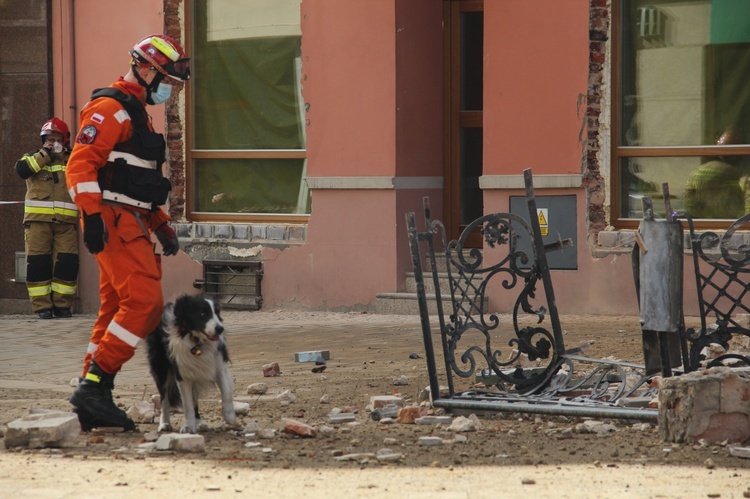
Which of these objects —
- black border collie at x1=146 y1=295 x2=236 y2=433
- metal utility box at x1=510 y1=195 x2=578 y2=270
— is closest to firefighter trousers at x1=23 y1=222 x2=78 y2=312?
metal utility box at x1=510 y1=195 x2=578 y2=270

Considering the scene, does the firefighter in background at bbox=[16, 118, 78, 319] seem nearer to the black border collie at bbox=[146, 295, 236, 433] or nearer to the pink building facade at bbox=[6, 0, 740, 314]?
the pink building facade at bbox=[6, 0, 740, 314]

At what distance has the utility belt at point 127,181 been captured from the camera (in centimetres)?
702

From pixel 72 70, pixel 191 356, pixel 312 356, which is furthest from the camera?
pixel 72 70

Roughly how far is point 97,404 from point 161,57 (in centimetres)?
196

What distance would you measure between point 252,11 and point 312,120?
1432mm

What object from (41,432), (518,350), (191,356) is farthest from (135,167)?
(518,350)

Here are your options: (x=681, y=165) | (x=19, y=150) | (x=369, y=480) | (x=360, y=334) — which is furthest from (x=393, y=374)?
(x=19, y=150)

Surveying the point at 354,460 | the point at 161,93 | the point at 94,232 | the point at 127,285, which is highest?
the point at 161,93

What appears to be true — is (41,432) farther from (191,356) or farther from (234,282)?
(234,282)

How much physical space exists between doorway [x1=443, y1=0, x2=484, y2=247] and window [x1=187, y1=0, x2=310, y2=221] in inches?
60.2

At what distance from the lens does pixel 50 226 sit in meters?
13.9

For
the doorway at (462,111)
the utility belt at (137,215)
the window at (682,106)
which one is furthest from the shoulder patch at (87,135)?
the doorway at (462,111)

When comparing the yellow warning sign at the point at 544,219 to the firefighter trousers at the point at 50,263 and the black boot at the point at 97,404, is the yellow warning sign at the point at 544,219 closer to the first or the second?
the firefighter trousers at the point at 50,263

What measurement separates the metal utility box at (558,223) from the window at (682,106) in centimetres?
41
